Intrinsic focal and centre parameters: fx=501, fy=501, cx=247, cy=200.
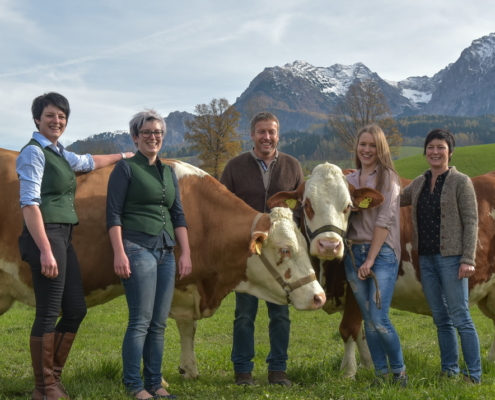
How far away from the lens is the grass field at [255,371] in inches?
206

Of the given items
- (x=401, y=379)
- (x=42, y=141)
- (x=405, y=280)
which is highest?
(x=42, y=141)

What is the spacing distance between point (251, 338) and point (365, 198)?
2.20m

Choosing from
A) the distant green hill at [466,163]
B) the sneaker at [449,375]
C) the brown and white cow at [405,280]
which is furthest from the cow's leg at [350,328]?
the distant green hill at [466,163]

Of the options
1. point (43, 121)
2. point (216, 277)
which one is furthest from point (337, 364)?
point (43, 121)

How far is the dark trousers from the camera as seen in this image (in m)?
4.79

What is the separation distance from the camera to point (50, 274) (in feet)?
15.4

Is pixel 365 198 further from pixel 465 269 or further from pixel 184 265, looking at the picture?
pixel 184 265

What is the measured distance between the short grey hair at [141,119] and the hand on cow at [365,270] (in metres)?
2.58

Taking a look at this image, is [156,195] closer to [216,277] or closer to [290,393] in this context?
[216,277]

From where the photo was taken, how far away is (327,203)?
19.1 ft

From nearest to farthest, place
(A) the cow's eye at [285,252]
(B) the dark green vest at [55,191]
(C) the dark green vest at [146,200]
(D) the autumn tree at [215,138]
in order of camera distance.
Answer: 1. (B) the dark green vest at [55,191]
2. (C) the dark green vest at [146,200]
3. (A) the cow's eye at [285,252]
4. (D) the autumn tree at [215,138]

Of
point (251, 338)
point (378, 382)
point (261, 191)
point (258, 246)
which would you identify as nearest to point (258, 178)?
point (261, 191)

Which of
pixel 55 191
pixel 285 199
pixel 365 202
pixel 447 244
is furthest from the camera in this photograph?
pixel 285 199

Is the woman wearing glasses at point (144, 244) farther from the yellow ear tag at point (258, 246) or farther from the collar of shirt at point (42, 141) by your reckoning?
the yellow ear tag at point (258, 246)
